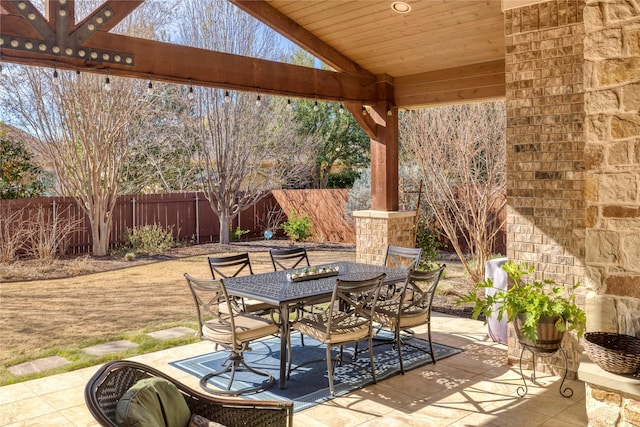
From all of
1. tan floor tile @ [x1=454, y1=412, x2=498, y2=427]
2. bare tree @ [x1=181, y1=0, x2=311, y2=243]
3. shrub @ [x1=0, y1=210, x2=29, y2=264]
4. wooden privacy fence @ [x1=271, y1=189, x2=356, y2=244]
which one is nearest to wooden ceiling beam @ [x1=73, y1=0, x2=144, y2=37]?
tan floor tile @ [x1=454, y1=412, x2=498, y2=427]

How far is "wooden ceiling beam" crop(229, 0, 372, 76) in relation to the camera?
17.7ft

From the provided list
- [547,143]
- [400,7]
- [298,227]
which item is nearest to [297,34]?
[400,7]

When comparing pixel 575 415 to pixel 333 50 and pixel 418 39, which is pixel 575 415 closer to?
pixel 418 39

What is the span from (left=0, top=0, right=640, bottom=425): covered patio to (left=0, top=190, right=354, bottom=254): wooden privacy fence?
5563mm

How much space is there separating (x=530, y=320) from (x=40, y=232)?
26.4 ft

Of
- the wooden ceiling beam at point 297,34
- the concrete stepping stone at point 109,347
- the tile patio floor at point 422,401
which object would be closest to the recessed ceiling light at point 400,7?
the wooden ceiling beam at point 297,34

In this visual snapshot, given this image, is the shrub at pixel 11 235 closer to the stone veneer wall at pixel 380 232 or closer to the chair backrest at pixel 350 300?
the stone veneer wall at pixel 380 232

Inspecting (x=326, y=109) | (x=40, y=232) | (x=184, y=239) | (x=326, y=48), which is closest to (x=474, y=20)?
(x=326, y=48)

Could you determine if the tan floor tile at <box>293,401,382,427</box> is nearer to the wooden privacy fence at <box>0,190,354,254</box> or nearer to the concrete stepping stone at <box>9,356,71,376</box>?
the concrete stepping stone at <box>9,356,71,376</box>

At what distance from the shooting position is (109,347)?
5.11 meters

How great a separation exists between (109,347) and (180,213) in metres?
6.60

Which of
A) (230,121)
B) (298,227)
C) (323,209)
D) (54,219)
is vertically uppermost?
(230,121)

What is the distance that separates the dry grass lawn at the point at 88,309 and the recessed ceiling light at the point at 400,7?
4.07 m

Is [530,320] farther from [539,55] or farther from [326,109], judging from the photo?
[326,109]
